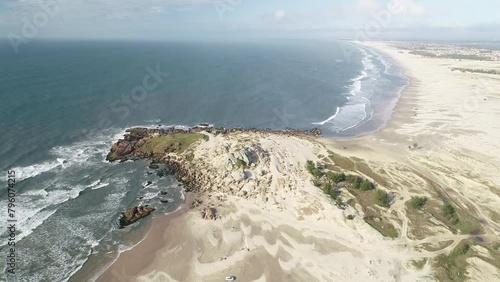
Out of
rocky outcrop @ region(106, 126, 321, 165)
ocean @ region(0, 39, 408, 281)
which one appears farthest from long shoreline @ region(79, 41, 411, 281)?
rocky outcrop @ region(106, 126, 321, 165)

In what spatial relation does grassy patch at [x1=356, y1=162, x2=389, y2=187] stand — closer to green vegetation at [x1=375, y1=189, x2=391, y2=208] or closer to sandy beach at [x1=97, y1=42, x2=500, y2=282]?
sandy beach at [x1=97, y1=42, x2=500, y2=282]

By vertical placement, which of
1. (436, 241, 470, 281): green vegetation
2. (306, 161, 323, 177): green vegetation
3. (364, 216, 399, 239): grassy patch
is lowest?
(436, 241, 470, 281): green vegetation

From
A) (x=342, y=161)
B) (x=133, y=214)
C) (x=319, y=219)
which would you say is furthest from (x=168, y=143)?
(x=319, y=219)

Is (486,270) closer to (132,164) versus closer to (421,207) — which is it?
(421,207)

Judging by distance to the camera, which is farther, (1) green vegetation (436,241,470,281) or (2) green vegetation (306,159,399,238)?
(2) green vegetation (306,159,399,238)

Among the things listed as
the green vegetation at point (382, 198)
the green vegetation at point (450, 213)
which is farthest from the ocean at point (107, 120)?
the green vegetation at point (450, 213)

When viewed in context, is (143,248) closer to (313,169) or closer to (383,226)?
(313,169)

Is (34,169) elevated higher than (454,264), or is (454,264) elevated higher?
(34,169)
